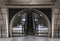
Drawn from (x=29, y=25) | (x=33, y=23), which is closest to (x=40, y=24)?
(x=33, y=23)

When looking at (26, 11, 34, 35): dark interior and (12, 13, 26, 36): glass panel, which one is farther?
(26, 11, 34, 35): dark interior

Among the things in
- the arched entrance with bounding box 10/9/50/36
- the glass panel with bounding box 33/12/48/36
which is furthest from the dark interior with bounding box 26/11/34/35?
the glass panel with bounding box 33/12/48/36

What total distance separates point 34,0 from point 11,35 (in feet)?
13.0

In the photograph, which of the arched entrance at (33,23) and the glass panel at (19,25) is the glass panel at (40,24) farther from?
the glass panel at (19,25)

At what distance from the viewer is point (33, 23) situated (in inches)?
456

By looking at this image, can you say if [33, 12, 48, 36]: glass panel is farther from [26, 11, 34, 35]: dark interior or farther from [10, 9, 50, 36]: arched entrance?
[26, 11, 34, 35]: dark interior

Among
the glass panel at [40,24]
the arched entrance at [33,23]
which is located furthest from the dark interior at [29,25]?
the glass panel at [40,24]

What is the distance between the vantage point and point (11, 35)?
10.4 m

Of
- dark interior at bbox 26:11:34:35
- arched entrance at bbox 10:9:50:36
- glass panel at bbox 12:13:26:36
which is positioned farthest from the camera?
dark interior at bbox 26:11:34:35

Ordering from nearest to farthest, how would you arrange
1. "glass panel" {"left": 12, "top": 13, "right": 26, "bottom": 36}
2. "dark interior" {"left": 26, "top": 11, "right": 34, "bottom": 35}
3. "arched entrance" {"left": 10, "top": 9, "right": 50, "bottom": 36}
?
"arched entrance" {"left": 10, "top": 9, "right": 50, "bottom": 36} < "glass panel" {"left": 12, "top": 13, "right": 26, "bottom": 36} < "dark interior" {"left": 26, "top": 11, "right": 34, "bottom": 35}

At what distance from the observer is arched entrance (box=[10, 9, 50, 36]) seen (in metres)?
10.4

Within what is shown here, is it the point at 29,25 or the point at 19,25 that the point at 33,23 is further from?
the point at 19,25

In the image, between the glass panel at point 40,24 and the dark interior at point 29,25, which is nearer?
the glass panel at point 40,24

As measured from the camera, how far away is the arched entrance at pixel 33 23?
10.4 m
